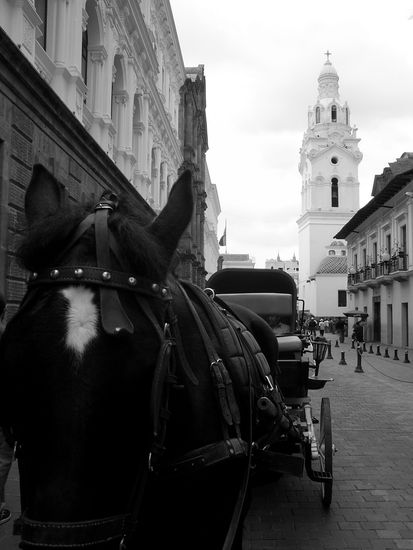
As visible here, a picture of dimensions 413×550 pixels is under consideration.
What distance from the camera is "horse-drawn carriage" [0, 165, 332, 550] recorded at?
1442 mm

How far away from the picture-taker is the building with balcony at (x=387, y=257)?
26.9m

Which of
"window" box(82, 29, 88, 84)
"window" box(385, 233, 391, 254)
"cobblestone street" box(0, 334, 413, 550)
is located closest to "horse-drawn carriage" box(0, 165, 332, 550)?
"cobblestone street" box(0, 334, 413, 550)

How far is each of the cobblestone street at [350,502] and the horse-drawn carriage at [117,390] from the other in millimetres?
2491

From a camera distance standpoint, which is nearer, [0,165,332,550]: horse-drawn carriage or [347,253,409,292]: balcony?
[0,165,332,550]: horse-drawn carriage

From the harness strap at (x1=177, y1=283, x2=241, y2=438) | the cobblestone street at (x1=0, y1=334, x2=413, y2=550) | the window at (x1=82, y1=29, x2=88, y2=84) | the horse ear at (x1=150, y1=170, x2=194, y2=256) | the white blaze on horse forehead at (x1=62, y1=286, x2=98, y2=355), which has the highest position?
the window at (x1=82, y1=29, x2=88, y2=84)

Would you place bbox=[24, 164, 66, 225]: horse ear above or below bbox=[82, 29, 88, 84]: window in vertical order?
below

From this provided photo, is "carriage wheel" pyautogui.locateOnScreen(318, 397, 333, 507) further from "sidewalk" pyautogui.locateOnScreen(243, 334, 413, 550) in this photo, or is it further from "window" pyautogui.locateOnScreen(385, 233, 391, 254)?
"window" pyautogui.locateOnScreen(385, 233, 391, 254)

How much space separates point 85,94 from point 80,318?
12986 mm

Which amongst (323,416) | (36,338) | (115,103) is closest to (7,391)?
(36,338)

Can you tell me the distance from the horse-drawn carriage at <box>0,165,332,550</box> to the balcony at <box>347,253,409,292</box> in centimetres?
2668

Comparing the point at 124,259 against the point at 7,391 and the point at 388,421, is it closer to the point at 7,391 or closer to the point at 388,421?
the point at 7,391

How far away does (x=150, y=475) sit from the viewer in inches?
70.4

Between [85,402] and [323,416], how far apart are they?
176 inches

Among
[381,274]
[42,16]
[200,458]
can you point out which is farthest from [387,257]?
[200,458]
